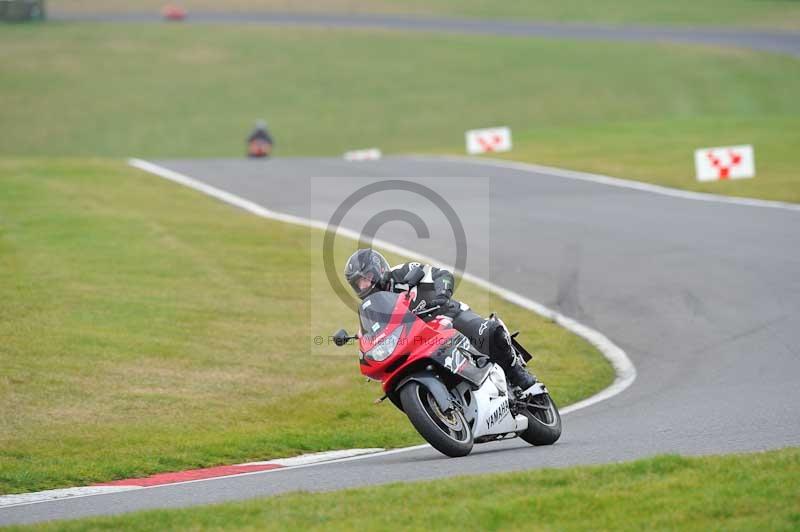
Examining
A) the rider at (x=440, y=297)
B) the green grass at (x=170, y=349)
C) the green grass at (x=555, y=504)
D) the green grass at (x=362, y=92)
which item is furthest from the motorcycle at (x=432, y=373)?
the green grass at (x=362, y=92)

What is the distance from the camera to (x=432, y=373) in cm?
959

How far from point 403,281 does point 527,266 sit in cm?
1062

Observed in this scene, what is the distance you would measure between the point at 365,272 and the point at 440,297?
0.67 m

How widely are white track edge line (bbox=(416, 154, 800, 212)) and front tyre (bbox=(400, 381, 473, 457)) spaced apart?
1507 cm

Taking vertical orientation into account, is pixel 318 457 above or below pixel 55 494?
below

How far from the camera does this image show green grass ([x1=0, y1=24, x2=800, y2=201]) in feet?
140

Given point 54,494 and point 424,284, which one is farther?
point 424,284

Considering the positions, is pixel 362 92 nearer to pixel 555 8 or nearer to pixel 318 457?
pixel 555 8

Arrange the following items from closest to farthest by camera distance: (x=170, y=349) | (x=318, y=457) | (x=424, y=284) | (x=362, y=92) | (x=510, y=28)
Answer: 1. (x=424, y=284)
2. (x=318, y=457)
3. (x=170, y=349)
4. (x=362, y=92)
5. (x=510, y=28)

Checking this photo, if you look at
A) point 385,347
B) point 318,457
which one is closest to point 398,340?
A: point 385,347

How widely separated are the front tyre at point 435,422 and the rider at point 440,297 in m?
0.73

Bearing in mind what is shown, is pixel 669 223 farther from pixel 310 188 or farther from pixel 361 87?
pixel 361 87

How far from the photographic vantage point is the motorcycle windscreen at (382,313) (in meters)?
9.45

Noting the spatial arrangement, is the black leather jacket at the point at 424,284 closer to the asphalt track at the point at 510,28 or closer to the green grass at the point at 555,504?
the green grass at the point at 555,504
